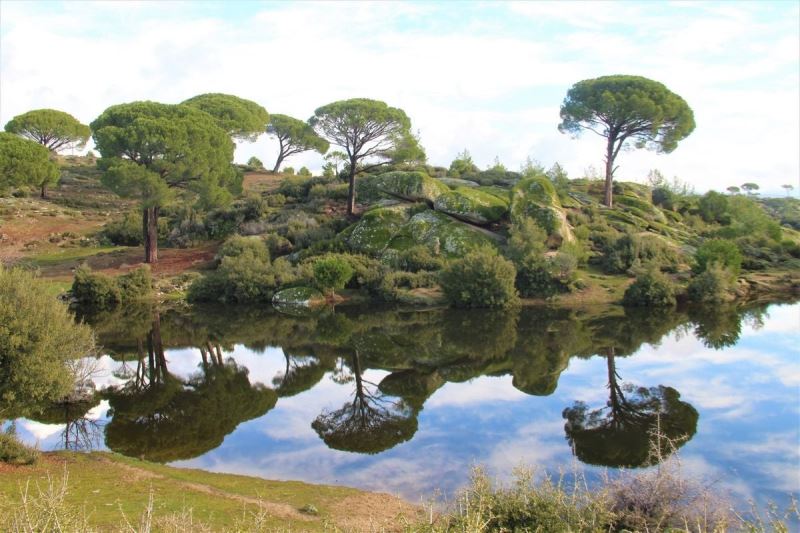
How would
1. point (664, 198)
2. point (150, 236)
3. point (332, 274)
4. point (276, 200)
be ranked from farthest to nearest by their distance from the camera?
point (664, 198) < point (276, 200) < point (150, 236) < point (332, 274)

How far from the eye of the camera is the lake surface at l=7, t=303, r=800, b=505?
12773 millimetres

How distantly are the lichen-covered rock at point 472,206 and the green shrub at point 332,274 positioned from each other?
9476 mm

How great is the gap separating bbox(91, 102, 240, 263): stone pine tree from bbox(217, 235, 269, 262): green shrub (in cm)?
392

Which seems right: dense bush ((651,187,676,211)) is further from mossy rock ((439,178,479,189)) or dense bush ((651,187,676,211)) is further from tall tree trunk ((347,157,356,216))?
tall tree trunk ((347,157,356,216))

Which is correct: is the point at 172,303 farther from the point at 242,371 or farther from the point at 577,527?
the point at 577,527

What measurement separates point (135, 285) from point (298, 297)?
30.3 feet

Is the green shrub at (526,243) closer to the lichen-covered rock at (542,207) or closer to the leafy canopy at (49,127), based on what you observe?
the lichen-covered rock at (542,207)

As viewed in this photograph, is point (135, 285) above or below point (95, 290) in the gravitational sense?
above

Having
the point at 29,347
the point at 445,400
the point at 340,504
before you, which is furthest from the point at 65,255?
the point at 340,504

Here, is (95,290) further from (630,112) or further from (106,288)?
(630,112)

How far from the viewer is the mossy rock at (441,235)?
3734 centimetres

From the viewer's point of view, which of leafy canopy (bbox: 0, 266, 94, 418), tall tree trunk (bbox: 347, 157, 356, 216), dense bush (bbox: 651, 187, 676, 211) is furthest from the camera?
dense bush (bbox: 651, 187, 676, 211)

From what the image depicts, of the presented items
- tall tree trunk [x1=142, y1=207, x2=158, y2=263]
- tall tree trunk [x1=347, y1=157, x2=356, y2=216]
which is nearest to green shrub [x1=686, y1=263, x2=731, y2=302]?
tall tree trunk [x1=347, y1=157, x2=356, y2=216]

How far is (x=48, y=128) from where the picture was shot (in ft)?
198
